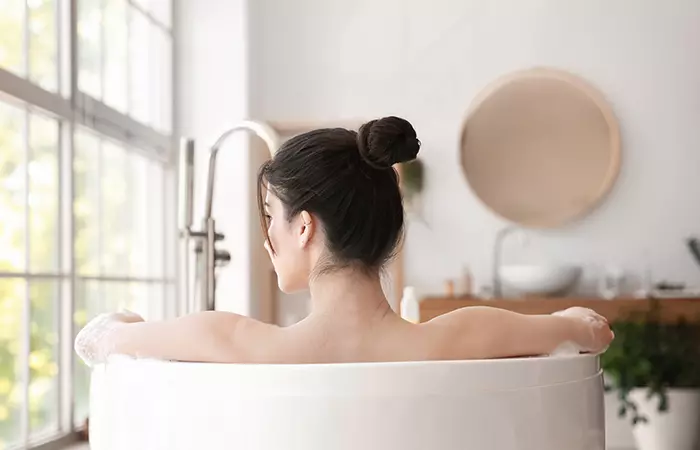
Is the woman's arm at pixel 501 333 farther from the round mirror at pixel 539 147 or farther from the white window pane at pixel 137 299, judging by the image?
the round mirror at pixel 539 147

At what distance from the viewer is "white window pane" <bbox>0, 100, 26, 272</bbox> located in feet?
8.60

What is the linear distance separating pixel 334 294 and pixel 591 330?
0.46m

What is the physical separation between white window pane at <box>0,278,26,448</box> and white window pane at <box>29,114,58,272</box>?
14cm

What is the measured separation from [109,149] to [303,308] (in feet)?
4.93

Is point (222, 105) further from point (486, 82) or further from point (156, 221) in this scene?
point (486, 82)

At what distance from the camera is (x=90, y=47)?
328 cm

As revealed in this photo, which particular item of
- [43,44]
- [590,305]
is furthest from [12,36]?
[590,305]

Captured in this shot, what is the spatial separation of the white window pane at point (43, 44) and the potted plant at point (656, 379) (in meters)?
2.45

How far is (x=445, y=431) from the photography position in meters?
1.41

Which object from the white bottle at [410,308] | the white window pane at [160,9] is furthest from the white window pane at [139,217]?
the white bottle at [410,308]

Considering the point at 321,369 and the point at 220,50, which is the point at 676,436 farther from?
the point at 321,369

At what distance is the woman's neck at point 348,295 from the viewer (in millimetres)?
1557

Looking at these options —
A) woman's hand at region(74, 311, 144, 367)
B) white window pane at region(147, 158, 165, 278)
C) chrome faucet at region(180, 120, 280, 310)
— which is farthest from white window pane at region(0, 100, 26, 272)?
white window pane at region(147, 158, 165, 278)

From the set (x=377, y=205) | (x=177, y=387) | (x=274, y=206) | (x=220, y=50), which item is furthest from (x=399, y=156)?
(x=220, y=50)
